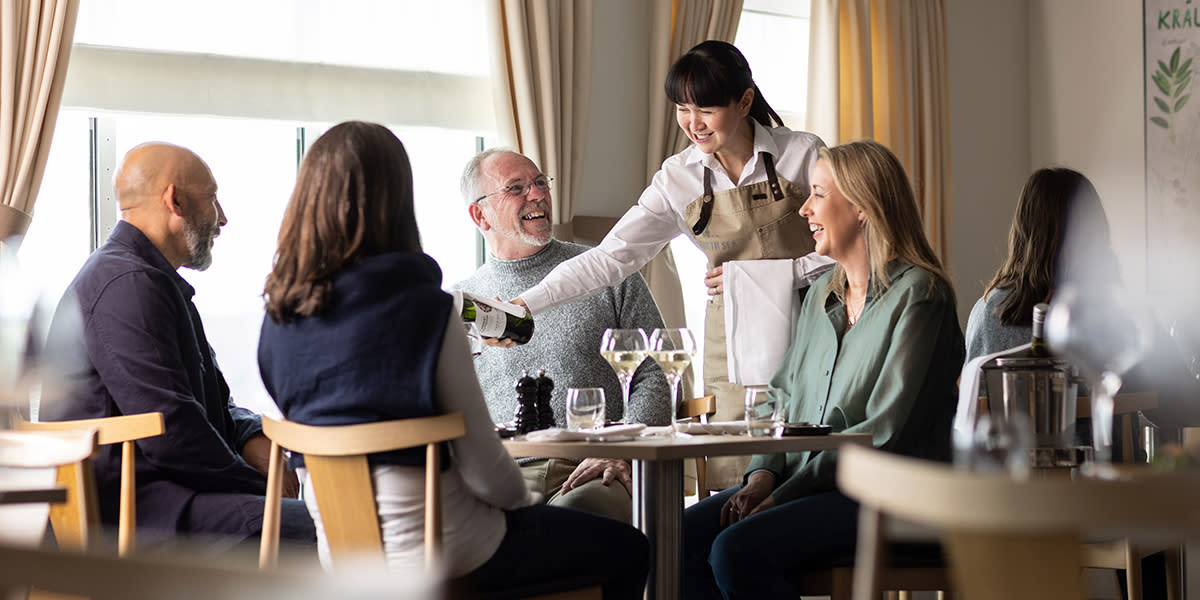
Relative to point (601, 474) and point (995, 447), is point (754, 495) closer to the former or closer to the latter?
point (601, 474)

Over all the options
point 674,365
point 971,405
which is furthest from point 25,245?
point 971,405

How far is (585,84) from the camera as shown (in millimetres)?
4895

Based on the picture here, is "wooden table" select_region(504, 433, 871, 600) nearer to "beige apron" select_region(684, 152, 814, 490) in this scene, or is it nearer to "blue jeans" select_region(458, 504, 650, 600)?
"blue jeans" select_region(458, 504, 650, 600)

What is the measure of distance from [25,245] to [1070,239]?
3.25m

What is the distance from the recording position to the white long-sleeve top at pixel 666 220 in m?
3.27

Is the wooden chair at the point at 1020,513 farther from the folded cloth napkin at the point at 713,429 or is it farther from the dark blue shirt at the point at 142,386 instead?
the dark blue shirt at the point at 142,386

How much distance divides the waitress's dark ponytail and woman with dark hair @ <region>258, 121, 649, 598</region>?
4.91 feet

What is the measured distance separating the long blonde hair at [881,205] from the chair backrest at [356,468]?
1201 mm

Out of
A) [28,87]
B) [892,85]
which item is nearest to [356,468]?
[28,87]

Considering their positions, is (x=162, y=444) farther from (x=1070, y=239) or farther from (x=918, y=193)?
(x=918, y=193)

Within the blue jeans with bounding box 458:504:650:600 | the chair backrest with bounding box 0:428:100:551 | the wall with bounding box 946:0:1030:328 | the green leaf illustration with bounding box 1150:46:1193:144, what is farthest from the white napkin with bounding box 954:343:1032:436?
the wall with bounding box 946:0:1030:328

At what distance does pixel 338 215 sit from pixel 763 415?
0.89 metres

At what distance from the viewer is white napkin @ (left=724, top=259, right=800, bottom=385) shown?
126 inches

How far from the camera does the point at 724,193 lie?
3.49 m
